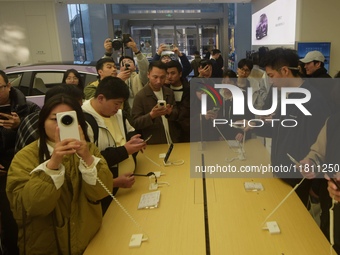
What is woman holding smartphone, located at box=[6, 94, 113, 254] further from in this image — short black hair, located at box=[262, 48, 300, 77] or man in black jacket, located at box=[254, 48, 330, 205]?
short black hair, located at box=[262, 48, 300, 77]

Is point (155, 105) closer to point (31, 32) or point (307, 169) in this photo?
point (307, 169)

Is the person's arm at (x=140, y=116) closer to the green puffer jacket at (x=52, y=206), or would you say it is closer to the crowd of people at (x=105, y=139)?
the crowd of people at (x=105, y=139)

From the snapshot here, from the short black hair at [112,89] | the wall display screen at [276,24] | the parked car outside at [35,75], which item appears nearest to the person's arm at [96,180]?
the short black hair at [112,89]

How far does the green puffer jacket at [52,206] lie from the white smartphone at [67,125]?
180 millimetres

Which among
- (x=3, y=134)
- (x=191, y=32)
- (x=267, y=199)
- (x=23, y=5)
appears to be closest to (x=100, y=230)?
(x=267, y=199)

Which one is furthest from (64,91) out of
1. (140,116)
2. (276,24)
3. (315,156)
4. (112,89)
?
(276,24)

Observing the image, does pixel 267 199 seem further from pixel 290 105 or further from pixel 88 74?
pixel 88 74

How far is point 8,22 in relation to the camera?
6.93 metres

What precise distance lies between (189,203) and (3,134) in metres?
1.39

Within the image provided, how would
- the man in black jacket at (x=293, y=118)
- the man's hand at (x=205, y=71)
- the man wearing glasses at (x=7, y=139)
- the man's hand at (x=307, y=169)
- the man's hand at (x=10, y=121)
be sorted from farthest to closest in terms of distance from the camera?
the man's hand at (x=205, y=71), the man's hand at (x=10, y=121), the man wearing glasses at (x=7, y=139), the man in black jacket at (x=293, y=118), the man's hand at (x=307, y=169)

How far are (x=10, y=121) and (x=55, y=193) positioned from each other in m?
1.12

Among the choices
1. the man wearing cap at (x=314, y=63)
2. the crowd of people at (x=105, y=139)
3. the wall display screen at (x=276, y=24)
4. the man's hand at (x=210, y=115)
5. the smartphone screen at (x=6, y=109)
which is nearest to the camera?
the crowd of people at (x=105, y=139)

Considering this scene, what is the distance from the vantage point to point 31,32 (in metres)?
7.02

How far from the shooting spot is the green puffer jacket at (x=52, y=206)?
1.23 meters
